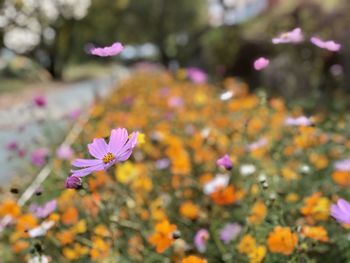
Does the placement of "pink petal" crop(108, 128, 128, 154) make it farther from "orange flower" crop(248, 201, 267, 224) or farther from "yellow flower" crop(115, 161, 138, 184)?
"yellow flower" crop(115, 161, 138, 184)

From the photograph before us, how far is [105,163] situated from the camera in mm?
1026

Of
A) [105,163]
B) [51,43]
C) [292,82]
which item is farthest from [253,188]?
[51,43]

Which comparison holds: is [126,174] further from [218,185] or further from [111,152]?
[111,152]

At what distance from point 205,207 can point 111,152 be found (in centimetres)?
202

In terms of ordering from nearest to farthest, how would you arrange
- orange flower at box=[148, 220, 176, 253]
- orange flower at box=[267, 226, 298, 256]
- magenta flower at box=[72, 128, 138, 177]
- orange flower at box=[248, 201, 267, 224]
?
1. magenta flower at box=[72, 128, 138, 177]
2. orange flower at box=[267, 226, 298, 256]
3. orange flower at box=[148, 220, 176, 253]
4. orange flower at box=[248, 201, 267, 224]

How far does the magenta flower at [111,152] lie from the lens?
0.98m

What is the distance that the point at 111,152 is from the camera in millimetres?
1027

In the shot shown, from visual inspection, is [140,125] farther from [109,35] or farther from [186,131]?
[109,35]

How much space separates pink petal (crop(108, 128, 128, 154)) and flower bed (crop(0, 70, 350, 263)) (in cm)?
2

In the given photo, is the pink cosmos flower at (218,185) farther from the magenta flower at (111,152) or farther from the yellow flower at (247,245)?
the magenta flower at (111,152)

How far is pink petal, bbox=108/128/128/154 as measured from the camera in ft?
3.32

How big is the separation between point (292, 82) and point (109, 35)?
2289 centimetres

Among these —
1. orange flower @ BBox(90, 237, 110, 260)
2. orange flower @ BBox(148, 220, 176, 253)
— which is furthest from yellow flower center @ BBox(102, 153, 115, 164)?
orange flower @ BBox(90, 237, 110, 260)

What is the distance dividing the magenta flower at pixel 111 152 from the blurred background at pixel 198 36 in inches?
27.9
